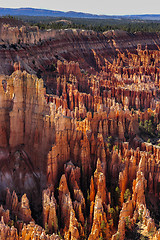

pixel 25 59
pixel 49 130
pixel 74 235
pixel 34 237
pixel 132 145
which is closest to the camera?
pixel 34 237

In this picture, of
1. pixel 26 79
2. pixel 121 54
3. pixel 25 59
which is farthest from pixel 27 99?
pixel 121 54

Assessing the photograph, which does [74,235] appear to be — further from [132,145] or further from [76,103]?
[76,103]

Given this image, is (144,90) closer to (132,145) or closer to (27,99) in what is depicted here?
(132,145)

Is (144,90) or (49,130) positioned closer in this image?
(49,130)

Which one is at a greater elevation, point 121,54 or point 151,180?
point 121,54

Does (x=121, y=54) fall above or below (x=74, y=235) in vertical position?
above

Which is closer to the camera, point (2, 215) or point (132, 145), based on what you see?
point (2, 215)

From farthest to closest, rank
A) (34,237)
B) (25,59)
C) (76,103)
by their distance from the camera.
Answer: (25,59) → (76,103) → (34,237)

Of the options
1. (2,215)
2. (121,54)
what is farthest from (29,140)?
(121,54)

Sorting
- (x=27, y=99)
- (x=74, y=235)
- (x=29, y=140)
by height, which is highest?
(x=27, y=99)
